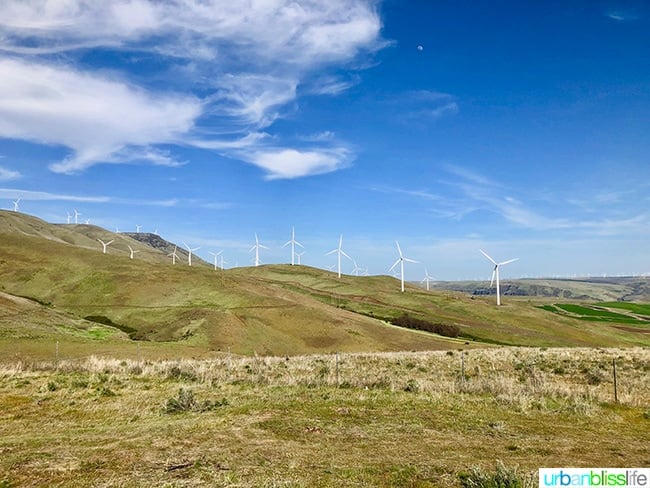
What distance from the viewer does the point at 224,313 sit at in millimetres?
86250

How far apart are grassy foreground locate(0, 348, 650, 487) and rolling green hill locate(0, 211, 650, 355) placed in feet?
114

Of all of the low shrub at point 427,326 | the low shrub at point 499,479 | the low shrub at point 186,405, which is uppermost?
the low shrub at point 499,479

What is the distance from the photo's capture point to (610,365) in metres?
40.9

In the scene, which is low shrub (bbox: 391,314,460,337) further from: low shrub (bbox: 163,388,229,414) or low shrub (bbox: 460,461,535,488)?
low shrub (bbox: 460,461,535,488)

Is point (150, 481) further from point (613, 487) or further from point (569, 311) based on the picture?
point (569, 311)

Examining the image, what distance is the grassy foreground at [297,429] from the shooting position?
1330cm

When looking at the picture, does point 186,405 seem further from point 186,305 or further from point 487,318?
point 487,318

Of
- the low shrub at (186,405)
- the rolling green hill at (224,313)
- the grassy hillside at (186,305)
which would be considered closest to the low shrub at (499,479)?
the low shrub at (186,405)

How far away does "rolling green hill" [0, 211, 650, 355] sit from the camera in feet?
253

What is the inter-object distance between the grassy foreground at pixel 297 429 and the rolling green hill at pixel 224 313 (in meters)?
34.8

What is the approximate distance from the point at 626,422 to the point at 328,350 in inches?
2408

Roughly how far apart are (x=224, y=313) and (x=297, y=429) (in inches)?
2774

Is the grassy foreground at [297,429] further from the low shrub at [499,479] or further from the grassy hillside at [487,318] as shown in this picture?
the grassy hillside at [487,318]

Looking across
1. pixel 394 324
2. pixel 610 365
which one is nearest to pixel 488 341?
pixel 394 324
